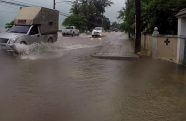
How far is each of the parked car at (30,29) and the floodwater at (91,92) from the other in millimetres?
3773

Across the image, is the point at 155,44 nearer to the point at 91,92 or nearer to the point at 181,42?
the point at 181,42

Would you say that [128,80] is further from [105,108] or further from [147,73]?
[105,108]

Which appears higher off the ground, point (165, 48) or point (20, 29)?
point (20, 29)

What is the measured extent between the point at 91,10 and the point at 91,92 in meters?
97.8

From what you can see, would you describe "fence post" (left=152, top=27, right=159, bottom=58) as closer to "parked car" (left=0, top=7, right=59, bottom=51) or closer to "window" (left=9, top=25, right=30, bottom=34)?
"parked car" (left=0, top=7, right=59, bottom=51)

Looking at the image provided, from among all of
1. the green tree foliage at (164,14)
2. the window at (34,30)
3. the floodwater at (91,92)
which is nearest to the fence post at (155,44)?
the green tree foliage at (164,14)

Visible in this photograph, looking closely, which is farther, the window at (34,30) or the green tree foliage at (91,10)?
the green tree foliage at (91,10)

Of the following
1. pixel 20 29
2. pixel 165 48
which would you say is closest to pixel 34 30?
pixel 20 29

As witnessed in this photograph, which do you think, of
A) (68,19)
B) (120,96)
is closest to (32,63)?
(120,96)

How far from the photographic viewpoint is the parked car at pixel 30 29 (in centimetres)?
2202

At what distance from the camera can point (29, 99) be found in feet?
33.4

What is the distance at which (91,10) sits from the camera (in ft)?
355

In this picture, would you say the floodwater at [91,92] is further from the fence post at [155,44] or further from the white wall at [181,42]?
the fence post at [155,44]

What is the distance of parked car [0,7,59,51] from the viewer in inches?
867
